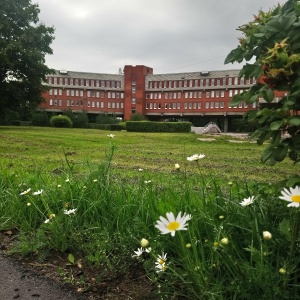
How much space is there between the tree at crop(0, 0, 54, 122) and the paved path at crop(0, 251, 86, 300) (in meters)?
31.8

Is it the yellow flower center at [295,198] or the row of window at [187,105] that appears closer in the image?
the yellow flower center at [295,198]

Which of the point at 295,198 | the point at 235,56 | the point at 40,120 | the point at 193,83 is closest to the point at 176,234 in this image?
the point at 295,198

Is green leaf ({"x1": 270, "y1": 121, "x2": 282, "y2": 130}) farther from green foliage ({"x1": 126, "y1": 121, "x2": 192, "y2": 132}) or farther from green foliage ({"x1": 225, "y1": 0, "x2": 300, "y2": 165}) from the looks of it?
green foliage ({"x1": 126, "y1": 121, "x2": 192, "y2": 132})

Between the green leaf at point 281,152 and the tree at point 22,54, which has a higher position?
the tree at point 22,54

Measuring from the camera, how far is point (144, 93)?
81.9 meters

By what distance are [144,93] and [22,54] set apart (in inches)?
1983

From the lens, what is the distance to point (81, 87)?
84.9m

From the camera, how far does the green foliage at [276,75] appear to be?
59.2 inches

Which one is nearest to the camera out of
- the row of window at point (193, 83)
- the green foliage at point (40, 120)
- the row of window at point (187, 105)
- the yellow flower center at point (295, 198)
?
the yellow flower center at point (295, 198)

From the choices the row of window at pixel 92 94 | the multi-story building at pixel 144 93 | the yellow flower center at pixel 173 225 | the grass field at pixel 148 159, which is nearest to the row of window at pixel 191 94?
the multi-story building at pixel 144 93

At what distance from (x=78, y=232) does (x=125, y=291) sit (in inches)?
26.5

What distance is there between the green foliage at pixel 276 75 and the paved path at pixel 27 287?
1.25 meters

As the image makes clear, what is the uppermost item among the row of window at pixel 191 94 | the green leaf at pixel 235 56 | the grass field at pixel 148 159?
the row of window at pixel 191 94

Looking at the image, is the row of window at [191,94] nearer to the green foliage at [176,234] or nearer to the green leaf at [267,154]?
the green foliage at [176,234]
